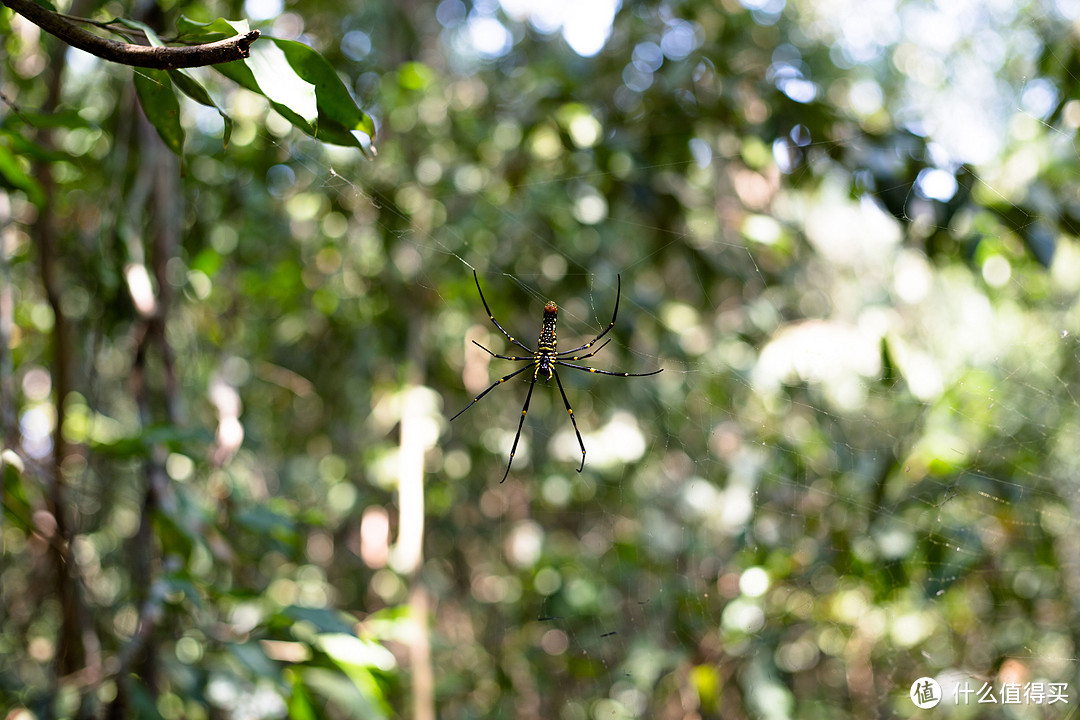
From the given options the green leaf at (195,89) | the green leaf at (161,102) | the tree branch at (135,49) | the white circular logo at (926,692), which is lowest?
the white circular logo at (926,692)

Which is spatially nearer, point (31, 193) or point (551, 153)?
point (31, 193)

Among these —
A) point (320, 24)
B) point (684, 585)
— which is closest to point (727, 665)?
point (684, 585)

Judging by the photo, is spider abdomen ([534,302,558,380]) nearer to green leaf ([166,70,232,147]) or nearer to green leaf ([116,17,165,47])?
green leaf ([166,70,232,147])

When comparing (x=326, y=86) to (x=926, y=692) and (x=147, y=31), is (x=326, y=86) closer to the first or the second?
(x=147, y=31)

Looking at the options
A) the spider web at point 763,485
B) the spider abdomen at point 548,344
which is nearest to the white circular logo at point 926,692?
the spider web at point 763,485

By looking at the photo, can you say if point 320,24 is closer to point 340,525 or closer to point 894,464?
point 340,525

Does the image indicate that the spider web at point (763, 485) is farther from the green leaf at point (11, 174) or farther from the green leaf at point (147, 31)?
the green leaf at point (147, 31)
